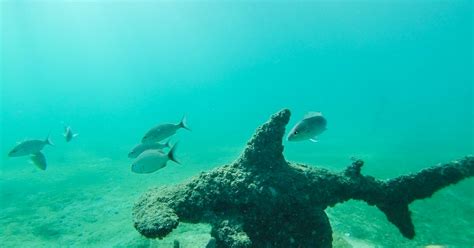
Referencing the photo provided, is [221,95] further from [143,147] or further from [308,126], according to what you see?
[308,126]

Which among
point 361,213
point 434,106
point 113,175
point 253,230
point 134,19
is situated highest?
point 134,19

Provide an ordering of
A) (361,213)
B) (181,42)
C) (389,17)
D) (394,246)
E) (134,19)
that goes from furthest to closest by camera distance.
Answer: (181,42), (134,19), (389,17), (361,213), (394,246)

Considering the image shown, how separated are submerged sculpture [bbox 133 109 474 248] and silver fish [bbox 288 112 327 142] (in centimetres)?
82

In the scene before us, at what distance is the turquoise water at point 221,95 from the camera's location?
10883 mm

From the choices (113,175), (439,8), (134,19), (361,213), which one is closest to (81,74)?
(134,19)

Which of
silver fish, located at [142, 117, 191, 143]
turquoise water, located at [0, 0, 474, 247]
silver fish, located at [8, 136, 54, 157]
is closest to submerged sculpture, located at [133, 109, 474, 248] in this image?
silver fish, located at [142, 117, 191, 143]

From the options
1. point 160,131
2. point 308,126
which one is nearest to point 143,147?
point 160,131

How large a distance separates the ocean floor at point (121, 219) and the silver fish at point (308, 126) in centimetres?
303

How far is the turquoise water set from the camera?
35.7ft

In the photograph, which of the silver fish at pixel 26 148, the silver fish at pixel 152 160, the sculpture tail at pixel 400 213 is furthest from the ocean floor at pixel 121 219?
the silver fish at pixel 26 148

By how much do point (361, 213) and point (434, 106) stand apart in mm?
77508

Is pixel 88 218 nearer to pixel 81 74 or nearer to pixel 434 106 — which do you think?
pixel 434 106

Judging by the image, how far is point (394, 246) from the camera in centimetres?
834

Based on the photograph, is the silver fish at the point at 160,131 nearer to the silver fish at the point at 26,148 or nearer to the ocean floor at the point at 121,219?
the ocean floor at the point at 121,219
